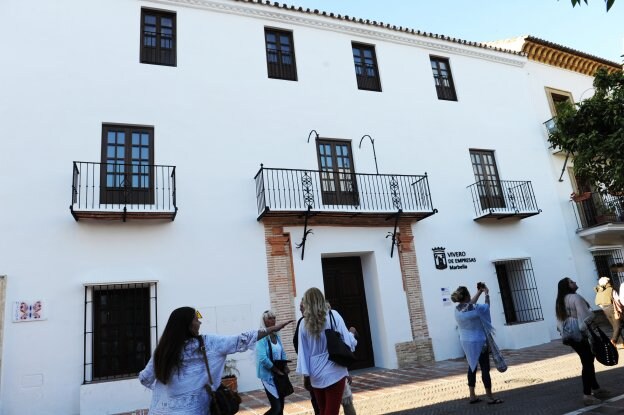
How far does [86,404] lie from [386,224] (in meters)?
7.21

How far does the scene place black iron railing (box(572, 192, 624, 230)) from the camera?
14109mm

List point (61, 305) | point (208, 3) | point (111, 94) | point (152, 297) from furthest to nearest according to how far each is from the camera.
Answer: point (208, 3) < point (111, 94) < point (152, 297) < point (61, 305)

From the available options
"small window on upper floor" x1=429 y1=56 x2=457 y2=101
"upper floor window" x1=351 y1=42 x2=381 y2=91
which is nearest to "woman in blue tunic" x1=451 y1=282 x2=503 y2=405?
"upper floor window" x1=351 y1=42 x2=381 y2=91

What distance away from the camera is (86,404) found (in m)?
7.57

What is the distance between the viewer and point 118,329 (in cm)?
841

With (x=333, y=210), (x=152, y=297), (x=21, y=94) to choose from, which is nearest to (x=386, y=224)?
(x=333, y=210)

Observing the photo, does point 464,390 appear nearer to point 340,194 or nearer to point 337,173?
point 340,194

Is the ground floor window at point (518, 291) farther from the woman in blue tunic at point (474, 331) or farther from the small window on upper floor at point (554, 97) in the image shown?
the woman in blue tunic at point (474, 331)

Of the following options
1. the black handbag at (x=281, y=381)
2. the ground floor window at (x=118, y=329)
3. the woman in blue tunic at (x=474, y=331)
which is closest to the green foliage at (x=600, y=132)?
the woman in blue tunic at (x=474, y=331)

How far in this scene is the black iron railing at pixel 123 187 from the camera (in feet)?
28.0

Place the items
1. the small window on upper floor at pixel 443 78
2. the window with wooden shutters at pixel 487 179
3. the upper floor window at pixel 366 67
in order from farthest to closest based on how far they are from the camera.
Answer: the small window on upper floor at pixel 443 78 → the window with wooden shutters at pixel 487 179 → the upper floor window at pixel 366 67

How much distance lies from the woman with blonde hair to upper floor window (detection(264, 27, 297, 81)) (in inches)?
326

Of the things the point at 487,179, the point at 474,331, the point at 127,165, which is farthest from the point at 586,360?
the point at 127,165

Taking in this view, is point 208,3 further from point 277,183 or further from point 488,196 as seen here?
point 488,196
